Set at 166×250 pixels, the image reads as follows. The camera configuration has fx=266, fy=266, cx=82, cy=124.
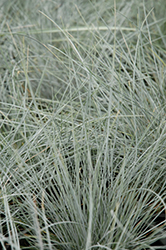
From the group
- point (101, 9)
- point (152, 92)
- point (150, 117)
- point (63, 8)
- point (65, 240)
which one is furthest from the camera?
point (63, 8)

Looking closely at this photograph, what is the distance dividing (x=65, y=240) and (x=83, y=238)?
70mm

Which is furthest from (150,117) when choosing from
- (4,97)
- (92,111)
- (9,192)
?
(4,97)

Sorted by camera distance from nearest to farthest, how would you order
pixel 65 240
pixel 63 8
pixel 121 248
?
pixel 121 248
pixel 65 240
pixel 63 8

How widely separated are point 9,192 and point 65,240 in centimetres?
22

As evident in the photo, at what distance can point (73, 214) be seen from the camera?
750 mm

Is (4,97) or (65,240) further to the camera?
(4,97)

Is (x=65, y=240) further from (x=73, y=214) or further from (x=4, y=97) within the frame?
(x=4, y=97)

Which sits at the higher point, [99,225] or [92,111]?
[92,111]

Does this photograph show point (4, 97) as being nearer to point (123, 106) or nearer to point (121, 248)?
point (123, 106)

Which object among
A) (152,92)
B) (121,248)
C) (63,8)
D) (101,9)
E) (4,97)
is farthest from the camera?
(63,8)

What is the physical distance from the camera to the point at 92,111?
1.15m

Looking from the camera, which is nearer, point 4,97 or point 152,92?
point 152,92

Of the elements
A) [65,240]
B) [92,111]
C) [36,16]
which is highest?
[36,16]

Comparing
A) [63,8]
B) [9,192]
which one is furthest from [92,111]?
[63,8]
